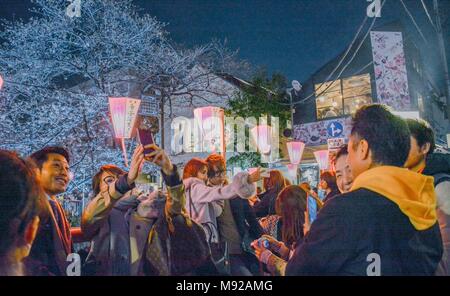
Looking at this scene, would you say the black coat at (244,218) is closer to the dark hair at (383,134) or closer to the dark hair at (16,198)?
the dark hair at (383,134)

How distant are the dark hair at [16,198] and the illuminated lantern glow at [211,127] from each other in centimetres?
159

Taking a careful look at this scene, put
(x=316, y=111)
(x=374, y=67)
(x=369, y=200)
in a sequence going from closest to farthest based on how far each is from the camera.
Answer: (x=369, y=200), (x=374, y=67), (x=316, y=111)

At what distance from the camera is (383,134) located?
3246mm

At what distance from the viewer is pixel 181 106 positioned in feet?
12.5

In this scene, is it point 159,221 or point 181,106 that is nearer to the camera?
point 159,221

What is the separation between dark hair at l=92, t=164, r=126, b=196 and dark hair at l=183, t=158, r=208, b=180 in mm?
609

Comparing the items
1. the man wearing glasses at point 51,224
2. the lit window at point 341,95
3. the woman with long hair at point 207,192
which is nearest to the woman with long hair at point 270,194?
the woman with long hair at point 207,192

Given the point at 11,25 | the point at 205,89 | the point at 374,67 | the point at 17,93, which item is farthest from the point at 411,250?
the point at 11,25

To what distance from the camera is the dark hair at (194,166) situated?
368 cm

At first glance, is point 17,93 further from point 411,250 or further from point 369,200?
point 411,250

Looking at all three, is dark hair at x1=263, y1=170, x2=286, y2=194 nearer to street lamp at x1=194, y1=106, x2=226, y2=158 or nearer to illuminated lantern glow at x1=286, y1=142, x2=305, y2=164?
illuminated lantern glow at x1=286, y1=142, x2=305, y2=164

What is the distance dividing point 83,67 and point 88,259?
197 centimetres

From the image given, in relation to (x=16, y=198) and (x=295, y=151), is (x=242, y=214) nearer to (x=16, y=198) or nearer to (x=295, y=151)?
(x=295, y=151)
